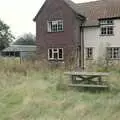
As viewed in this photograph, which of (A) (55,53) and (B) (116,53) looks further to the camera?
(A) (55,53)

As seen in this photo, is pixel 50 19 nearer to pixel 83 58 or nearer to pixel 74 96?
pixel 83 58

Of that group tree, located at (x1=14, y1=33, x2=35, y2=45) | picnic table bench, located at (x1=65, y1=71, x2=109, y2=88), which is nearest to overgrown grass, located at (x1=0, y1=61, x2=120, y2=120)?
picnic table bench, located at (x1=65, y1=71, x2=109, y2=88)

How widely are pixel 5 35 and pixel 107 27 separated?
56670 mm

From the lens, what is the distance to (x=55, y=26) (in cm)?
2988

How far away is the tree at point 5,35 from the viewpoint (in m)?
77.7

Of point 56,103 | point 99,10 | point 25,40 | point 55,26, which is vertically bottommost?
point 56,103

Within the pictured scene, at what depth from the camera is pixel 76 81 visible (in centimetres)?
1217

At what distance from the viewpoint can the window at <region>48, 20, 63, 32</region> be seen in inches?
1159

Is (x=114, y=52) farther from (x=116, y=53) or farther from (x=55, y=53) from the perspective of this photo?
(x=55, y=53)

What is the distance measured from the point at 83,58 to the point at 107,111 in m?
21.5

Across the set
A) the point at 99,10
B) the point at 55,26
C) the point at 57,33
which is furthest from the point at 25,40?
the point at 99,10

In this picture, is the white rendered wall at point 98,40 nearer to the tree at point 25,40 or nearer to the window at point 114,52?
the window at point 114,52

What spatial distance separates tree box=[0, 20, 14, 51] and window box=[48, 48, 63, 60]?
49.2m

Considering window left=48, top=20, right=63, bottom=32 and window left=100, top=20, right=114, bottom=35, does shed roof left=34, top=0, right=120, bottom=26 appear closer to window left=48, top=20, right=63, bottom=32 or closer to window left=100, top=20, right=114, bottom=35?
window left=100, top=20, right=114, bottom=35
